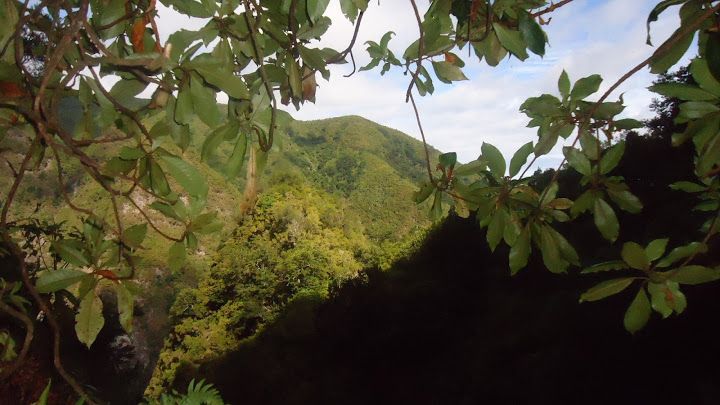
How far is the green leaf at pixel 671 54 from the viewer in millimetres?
779

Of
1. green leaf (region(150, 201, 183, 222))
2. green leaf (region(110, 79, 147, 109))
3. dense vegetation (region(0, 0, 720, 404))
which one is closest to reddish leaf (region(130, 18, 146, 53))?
dense vegetation (region(0, 0, 720, 404))

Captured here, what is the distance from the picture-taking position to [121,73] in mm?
922

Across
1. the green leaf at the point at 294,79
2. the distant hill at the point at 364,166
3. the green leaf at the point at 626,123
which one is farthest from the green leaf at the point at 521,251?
the distant hill at the point at 364,166

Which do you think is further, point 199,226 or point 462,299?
point 462,299

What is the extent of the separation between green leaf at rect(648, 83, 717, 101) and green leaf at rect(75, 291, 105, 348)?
1.33m

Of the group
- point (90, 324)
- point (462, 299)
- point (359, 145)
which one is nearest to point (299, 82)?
point (90, 324)

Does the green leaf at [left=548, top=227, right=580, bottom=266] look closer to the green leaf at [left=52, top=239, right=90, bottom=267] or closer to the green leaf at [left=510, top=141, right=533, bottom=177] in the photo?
the green leaf at [left=510, top=141, right=533, bottom=177]

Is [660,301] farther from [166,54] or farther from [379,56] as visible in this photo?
[166,54]

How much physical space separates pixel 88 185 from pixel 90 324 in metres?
79.0

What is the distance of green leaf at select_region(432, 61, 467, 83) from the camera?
1169mm

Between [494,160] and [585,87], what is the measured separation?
0.96 ft

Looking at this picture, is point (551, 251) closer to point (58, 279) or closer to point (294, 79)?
point (294, 79)

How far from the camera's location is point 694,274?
88 cm

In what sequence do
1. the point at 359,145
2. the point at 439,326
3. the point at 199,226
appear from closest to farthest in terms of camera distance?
the point at 199,226
the point at 439,326
the point at 359,145
